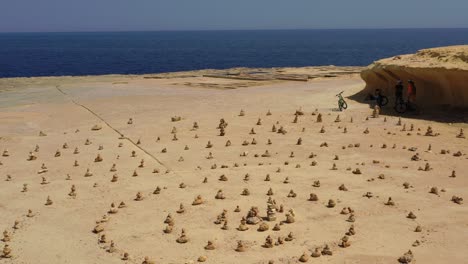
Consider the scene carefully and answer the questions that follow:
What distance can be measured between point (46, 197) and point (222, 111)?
11463 millimetres

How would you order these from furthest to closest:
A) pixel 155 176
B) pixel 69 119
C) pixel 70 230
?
pixel 69 119 → pixel 155 176 → pixel 70 230

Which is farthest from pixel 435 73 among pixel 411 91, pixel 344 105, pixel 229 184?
pixel 229 184

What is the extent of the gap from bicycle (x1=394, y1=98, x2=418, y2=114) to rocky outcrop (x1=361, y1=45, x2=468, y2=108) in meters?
0.89

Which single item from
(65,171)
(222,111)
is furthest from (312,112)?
(65,171)

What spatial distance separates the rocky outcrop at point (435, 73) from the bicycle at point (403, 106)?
89cm

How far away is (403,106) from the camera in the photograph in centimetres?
2220

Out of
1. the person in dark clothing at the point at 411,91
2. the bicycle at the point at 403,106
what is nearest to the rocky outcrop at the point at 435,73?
the person in dark clothing at the point at 411,91

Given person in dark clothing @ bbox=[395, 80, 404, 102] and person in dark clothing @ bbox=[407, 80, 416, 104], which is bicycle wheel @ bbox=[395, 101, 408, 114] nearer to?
person in dark clothing @ bbox=[395, 80, 404, 102]

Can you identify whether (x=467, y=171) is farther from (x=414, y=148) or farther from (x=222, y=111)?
(x=222, y=111)

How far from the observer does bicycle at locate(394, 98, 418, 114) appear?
2173cm

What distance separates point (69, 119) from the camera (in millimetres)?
22812

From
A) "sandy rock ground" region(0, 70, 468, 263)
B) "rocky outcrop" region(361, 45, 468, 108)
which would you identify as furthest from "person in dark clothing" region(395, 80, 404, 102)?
"sandy rock ground" region(0, 70, 468, 263)

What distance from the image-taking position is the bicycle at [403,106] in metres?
21.7

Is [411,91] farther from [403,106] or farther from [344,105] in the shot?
[344,105]
